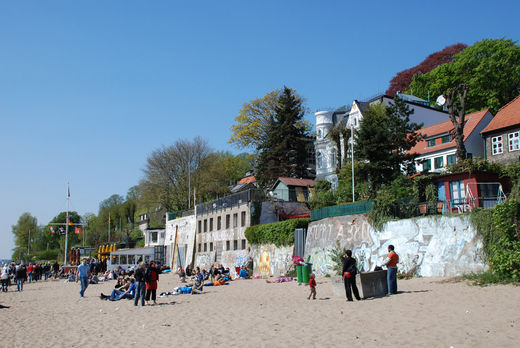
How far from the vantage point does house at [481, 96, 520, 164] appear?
122 ft

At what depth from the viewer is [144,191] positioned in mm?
63500

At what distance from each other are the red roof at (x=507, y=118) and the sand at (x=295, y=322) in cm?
2439

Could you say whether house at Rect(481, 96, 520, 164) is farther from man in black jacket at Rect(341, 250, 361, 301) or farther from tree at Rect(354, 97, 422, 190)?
man in black jacket at Rect(341, 250, 361, 301)

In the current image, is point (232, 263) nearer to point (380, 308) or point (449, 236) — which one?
point (449, 236)

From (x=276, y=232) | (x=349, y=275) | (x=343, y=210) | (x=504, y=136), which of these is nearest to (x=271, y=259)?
(x=276, y=232)

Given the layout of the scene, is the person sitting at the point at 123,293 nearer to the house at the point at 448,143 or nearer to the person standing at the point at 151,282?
the person standing at the point at 151,282

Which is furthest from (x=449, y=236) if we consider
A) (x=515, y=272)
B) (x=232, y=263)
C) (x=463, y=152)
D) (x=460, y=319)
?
(x=232, y=263)

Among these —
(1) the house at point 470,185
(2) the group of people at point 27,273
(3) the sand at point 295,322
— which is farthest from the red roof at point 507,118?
(2) the group of people at point 27,273

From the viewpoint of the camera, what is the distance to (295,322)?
12.3m

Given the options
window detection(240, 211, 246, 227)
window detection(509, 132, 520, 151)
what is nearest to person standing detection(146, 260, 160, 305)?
window detection(240, 211, 246, 227)

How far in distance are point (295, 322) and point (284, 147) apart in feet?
146

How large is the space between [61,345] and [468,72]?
52.3m

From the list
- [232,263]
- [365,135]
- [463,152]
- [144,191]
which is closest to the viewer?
[463,152]

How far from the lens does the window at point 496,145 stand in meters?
38.8
